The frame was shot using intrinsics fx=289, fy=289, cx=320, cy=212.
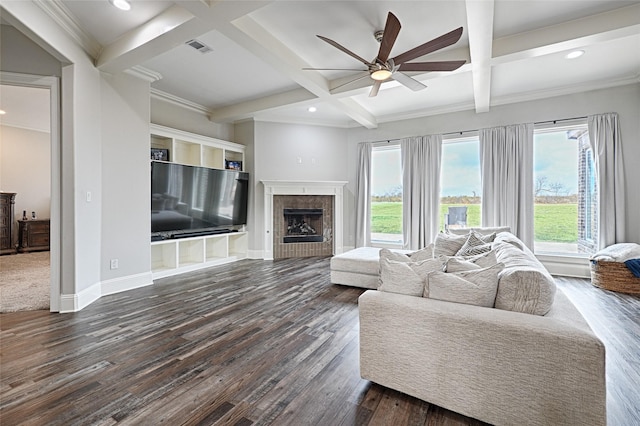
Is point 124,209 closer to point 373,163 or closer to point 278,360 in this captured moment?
point 278,360

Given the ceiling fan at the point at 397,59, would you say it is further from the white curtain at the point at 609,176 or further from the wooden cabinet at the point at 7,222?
the wooden cabinet at the point at 7,222

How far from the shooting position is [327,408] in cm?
169

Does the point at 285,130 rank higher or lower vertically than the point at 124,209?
Answer: higher

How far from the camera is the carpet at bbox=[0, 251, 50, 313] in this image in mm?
3316

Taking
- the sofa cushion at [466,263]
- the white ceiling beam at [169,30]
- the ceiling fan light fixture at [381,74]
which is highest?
the white ceiling beam at [169,30]

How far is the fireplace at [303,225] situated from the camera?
258 inches

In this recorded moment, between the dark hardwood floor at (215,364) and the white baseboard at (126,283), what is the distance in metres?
0.28

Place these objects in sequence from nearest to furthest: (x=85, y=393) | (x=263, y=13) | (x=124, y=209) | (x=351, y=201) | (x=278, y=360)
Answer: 1. (x=85, y=393)
2. (x=278, y=360)
3. (x=263, y=13)
4. (x=124, y=209)
5. (x=351, y=201)

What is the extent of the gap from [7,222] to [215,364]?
7.78 m

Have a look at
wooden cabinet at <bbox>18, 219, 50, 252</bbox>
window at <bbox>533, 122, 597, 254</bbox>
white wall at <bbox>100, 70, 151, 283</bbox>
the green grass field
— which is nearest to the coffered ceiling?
white wall at <bbox>100, 70, 151, 283</bbox>

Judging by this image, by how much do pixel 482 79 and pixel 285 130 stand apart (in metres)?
3.92

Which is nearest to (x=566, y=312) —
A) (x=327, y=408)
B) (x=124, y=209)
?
(x=327, y=408)

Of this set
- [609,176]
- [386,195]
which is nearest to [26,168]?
[386,195]

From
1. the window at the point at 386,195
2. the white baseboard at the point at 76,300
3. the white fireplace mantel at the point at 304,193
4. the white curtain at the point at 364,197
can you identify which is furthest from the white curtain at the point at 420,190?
the white baseboard at the point at 76,300
